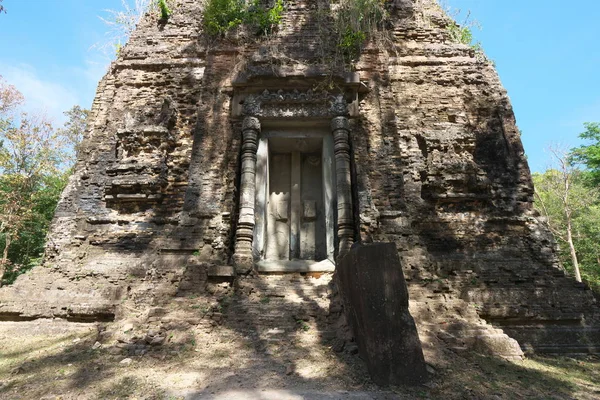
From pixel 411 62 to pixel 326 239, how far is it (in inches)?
182

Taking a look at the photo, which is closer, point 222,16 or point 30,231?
point 222,16

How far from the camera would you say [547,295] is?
216 inches

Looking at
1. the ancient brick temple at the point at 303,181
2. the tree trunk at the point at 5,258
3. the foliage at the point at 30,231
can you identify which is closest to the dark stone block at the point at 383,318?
the ancient brick temple at the point at 303,181

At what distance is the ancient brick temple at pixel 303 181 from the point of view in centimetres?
557

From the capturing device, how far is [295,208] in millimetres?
7516

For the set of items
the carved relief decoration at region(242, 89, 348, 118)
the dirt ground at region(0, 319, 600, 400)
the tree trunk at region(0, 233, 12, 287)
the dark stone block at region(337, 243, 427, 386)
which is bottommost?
the dirt ground at region(0, 319, 600, 400)

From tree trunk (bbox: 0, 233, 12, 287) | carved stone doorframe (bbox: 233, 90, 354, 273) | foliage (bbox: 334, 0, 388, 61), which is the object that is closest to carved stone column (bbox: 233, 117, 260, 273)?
carved stone doorframe (bbox: 233, 90, 354, 273)

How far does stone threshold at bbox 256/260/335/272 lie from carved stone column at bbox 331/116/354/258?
0.31 metres

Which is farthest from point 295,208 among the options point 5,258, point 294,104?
point 5,258

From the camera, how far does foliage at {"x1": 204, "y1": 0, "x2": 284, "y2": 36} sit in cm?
818

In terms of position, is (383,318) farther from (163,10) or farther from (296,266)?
(163,10)

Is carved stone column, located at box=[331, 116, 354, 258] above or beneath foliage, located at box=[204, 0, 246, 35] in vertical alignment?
beneath

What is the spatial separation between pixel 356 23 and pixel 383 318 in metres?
6.77

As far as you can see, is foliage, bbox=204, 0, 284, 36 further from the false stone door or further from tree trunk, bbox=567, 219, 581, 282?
tree trunk, bbox=567, 219, 581, 282
